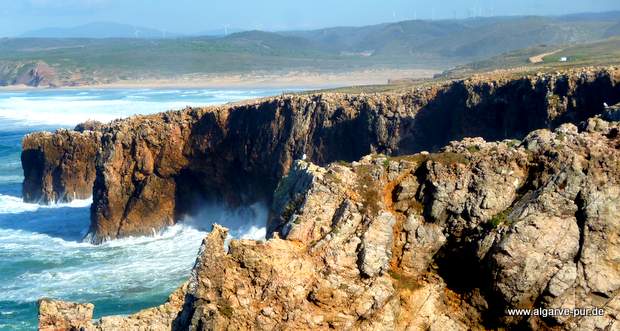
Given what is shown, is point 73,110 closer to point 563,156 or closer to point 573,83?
point 573,83

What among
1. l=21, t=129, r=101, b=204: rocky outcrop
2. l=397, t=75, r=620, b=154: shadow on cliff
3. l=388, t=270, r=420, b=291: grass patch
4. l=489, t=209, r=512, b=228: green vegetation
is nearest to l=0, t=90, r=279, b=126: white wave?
l=21, t=129, r=101, b=204: rocky outcrop

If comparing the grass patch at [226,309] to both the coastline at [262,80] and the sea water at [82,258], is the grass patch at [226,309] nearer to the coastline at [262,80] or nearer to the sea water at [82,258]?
the sea water at [82,258]

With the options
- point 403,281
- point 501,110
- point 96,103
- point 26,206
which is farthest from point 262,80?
point 403,281

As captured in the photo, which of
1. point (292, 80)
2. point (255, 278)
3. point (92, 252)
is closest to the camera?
→ point (255, 278)

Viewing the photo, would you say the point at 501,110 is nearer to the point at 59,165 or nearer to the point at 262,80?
the point at 59,165

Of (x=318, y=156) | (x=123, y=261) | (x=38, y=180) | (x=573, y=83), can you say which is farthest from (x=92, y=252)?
(x=573, y=83)

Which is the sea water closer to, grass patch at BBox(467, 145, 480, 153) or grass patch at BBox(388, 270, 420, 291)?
A: grass patch at BBox(467, 145, 480, 153)
